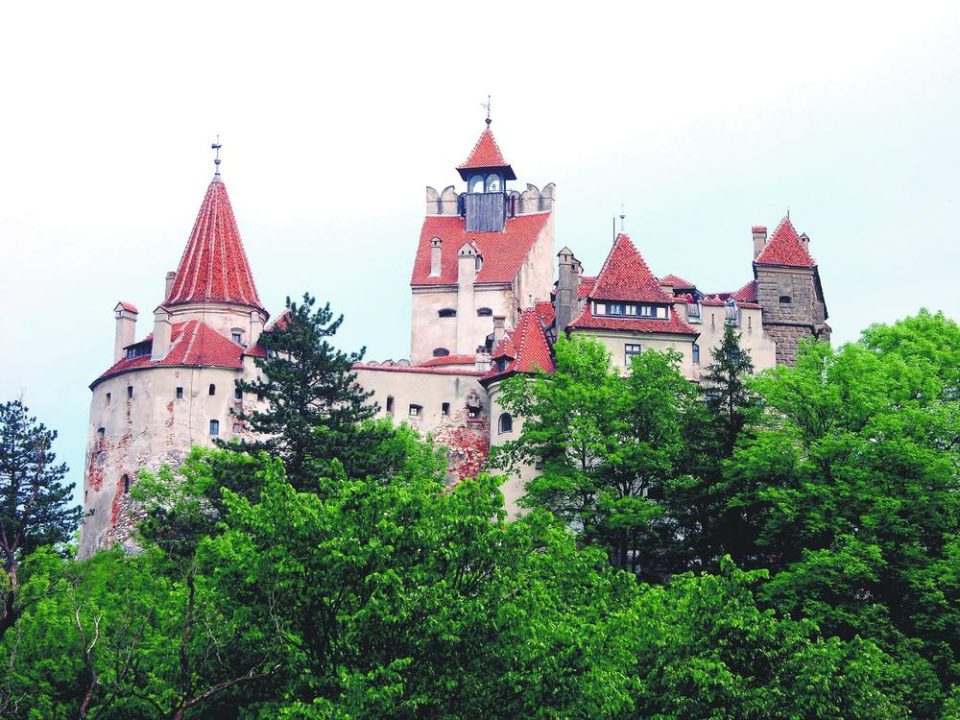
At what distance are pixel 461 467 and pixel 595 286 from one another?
8611 millimetres

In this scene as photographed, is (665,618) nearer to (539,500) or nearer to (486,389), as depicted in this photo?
(539,500)

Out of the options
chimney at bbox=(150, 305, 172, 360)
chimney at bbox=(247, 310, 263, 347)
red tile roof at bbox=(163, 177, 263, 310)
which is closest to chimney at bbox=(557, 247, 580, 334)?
chimney at bbox=(247, 310, 263, 347)

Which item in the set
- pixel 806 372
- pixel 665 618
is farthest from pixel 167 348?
pixel 665 618

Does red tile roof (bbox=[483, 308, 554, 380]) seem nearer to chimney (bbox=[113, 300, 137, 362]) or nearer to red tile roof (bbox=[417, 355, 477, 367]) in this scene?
red tile roof (bbox=[417, 355, 477, 367])

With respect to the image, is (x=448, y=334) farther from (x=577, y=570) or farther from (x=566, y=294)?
(x=577, y=570)

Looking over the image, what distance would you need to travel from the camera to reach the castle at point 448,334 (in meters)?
71.2

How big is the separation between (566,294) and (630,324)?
275 centimetres

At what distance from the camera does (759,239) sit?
79562mm

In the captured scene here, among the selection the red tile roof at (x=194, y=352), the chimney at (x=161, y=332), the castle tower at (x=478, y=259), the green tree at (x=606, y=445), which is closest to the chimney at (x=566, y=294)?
the castle tower at (x=478, y=259)

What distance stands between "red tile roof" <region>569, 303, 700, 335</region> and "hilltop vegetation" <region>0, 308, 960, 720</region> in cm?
348

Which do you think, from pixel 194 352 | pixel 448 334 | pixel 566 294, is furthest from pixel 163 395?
pixel 566 294

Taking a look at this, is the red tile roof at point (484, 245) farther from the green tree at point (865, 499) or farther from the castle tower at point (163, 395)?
the green tree at point (865, 499)

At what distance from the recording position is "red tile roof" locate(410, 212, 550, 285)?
82250mm

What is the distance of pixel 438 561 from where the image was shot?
132 ft
